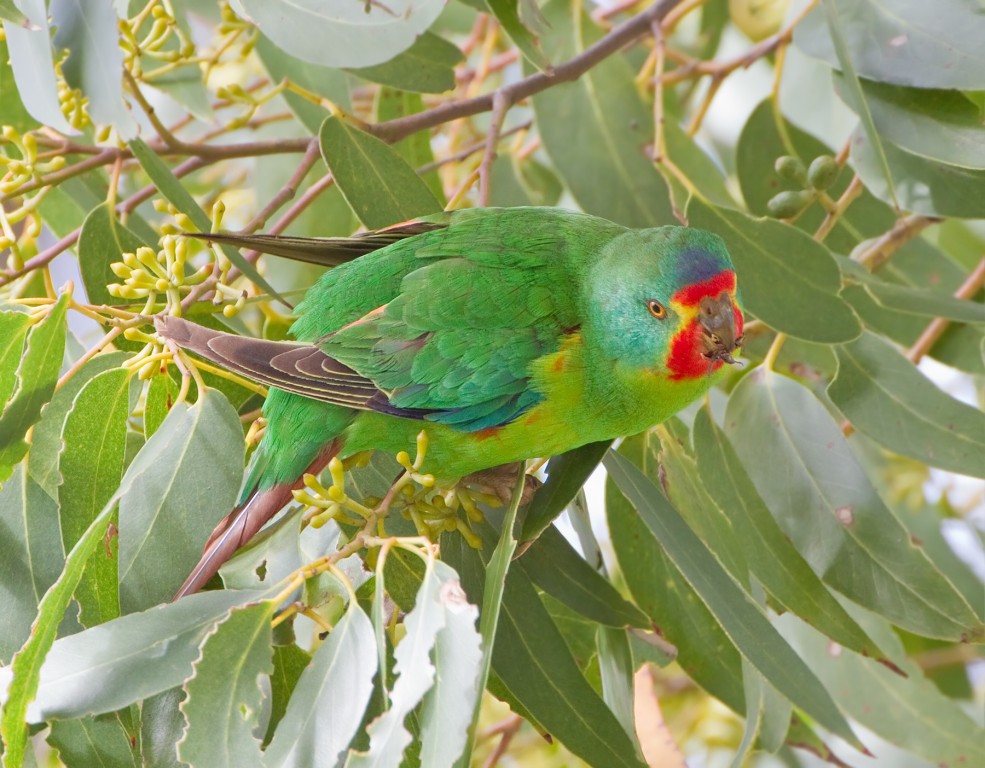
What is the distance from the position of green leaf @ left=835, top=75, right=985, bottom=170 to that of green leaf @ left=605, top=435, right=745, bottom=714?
2.45 ft

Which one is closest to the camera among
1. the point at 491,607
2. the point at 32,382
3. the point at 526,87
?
the point at 491,607

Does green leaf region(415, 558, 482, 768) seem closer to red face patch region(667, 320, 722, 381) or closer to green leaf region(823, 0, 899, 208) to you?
red face patch region(667, 320, 722, 381)

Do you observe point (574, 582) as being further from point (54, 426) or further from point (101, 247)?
point (101, 247)

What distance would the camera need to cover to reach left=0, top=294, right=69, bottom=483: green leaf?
1688mm

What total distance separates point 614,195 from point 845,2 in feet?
2.06

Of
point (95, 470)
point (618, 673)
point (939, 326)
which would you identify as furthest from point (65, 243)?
point (939, 326)

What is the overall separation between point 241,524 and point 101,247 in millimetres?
673

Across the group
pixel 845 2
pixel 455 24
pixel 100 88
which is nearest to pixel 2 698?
pixel 100 88

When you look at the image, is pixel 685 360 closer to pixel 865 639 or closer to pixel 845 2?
pixel 865 639

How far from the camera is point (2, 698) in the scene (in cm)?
140

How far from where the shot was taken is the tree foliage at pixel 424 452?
1470mm

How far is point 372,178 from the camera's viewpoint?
6.77ft

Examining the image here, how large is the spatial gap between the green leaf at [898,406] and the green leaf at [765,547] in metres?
0.29

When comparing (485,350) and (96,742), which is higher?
Answer: (485,350)
